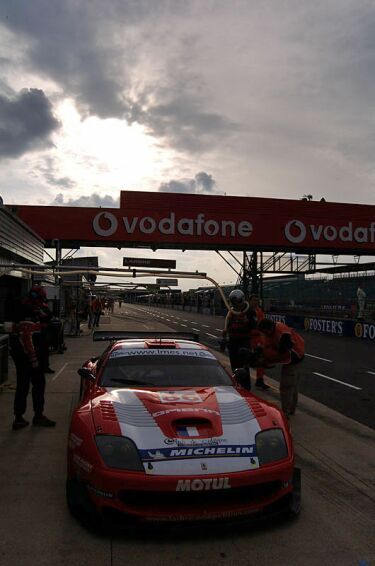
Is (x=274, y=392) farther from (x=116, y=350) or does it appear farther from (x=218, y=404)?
(x=218, y=404)

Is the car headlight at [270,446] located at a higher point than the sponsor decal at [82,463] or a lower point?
higher

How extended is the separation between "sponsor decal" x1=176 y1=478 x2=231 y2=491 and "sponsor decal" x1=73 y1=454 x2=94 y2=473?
2.04ft

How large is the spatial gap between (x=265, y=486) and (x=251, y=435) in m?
0.36

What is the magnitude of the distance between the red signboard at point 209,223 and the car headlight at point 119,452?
19.3 m

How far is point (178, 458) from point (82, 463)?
67 centimetres

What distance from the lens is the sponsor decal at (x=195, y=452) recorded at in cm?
296

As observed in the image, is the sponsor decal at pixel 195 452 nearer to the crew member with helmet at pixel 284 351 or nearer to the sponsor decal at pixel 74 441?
the sponsor decal at pixel 74 441

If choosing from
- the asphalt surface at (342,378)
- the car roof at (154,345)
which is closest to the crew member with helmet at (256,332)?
the asphalt surface at (342,378)

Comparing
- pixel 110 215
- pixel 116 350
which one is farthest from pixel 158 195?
pixel 116 350

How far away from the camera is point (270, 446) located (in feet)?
10.7

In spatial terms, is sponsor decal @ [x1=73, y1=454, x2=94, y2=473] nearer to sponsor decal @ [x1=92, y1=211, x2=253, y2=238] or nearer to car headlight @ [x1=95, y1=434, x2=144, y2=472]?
car headlight @ [x1=95, y1=434, x2=144, y2=472]

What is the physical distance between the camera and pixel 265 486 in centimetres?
303

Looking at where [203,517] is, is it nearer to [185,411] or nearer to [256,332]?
[185,411]

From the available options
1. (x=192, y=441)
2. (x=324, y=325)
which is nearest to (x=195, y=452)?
(x=192, y=441)
